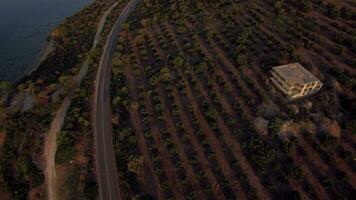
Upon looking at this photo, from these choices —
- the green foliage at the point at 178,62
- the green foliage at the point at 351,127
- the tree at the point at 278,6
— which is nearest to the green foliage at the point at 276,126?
the green foliage at the point at 351,127

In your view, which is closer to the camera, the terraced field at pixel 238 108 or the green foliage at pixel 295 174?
the green foliage at pixel 295 174

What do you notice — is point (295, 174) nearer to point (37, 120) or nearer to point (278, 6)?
point (278, 6)

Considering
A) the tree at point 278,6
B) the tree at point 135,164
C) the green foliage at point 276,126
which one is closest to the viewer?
the tree at point 135,164

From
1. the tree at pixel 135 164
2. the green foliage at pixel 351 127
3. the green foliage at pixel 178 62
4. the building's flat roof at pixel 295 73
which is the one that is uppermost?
the green foliage at pixel 178 62

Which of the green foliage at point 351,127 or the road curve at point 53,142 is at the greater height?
the road curve at point 53,142

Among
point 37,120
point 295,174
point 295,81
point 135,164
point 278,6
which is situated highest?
point 278,6

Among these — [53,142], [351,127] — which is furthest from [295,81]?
[53,142]

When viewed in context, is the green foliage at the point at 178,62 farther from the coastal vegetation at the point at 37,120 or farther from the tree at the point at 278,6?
the tree at the point at 278,6
